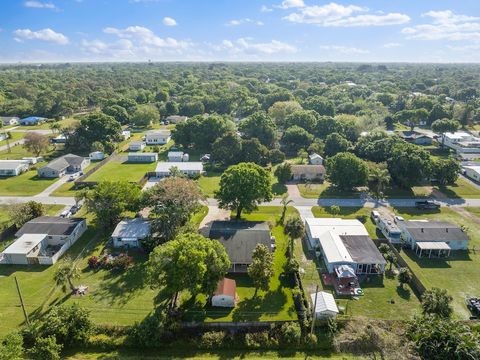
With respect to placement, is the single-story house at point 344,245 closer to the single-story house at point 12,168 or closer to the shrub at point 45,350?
→ the shrub at point 45,350

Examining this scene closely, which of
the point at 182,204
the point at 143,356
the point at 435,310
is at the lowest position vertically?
the point at 143,356

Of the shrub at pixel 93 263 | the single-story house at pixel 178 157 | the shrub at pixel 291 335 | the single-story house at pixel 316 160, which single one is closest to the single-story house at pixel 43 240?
the shrub at pixel 93 263

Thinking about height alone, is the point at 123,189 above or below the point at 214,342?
above

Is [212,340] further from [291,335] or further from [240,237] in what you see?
[240,237]

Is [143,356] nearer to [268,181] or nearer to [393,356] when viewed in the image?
[393,356]

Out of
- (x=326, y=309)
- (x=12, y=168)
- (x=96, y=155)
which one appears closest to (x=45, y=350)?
(x=326, y=309)

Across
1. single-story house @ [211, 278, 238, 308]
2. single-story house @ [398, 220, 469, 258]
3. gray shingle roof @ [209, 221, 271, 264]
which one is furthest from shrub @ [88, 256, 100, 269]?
single-story house @ [398, 220, 469, 258]

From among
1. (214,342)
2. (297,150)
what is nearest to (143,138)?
(297,150)
